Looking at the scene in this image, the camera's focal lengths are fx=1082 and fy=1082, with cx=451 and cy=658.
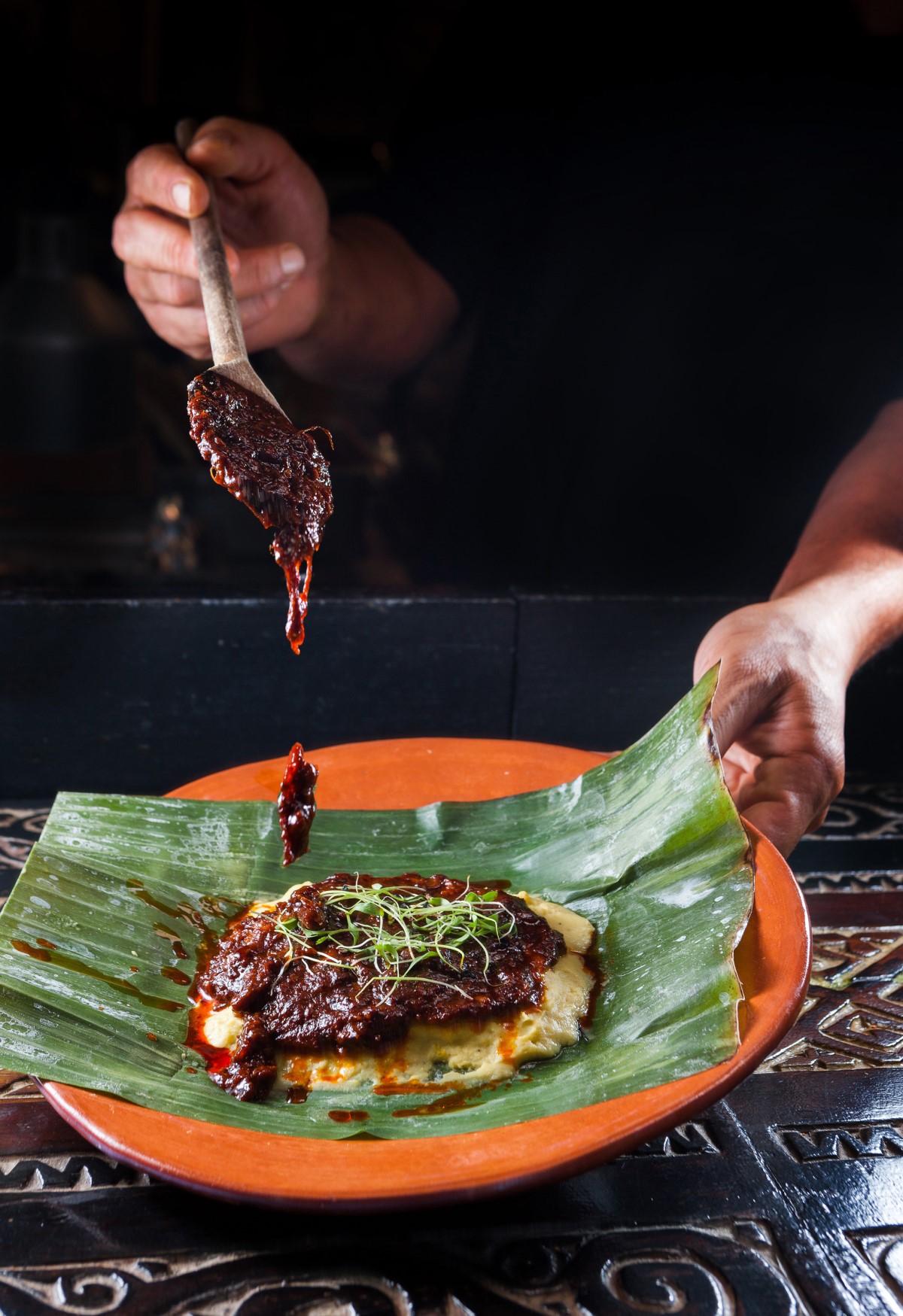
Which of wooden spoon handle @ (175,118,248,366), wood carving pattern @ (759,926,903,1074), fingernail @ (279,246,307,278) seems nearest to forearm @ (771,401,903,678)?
wood carving pattern @ (759,926,903,1074)

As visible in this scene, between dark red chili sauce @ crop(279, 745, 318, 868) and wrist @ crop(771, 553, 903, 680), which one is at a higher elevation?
wrist @ crop(771, 553, 903, 680)

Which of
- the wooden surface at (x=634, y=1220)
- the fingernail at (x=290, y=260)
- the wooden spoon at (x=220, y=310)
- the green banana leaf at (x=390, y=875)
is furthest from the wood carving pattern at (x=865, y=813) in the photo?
the fingernail at (x=290, y=260)

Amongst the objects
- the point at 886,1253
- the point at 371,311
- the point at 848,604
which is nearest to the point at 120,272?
the point at 371,311

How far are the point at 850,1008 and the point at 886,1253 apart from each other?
1.43ft

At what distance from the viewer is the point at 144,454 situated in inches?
182

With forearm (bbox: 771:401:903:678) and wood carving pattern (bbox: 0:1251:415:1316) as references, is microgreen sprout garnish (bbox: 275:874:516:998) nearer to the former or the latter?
wood carving pattern (bbox: 0:1251:415:1316)

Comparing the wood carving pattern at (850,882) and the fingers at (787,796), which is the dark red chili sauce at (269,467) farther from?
the wood carving pattern at (850,882)

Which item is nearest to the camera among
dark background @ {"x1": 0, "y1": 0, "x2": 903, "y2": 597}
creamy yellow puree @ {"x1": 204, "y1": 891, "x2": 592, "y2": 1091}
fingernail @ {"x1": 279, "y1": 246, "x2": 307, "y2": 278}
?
creamy yellow puree @ {"x1": 204, "y1": 891, "x2": 592, "y2": 1091}

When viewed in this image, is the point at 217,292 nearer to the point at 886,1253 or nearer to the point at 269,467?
the point at 269,467

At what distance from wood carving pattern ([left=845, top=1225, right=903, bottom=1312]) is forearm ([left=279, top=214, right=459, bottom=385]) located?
96.6 inches

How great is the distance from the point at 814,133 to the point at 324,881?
2.50 m

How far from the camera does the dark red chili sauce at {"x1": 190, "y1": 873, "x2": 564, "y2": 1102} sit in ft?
4.21

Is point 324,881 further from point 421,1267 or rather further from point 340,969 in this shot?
point 421,1267

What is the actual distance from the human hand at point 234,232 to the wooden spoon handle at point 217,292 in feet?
0.13
